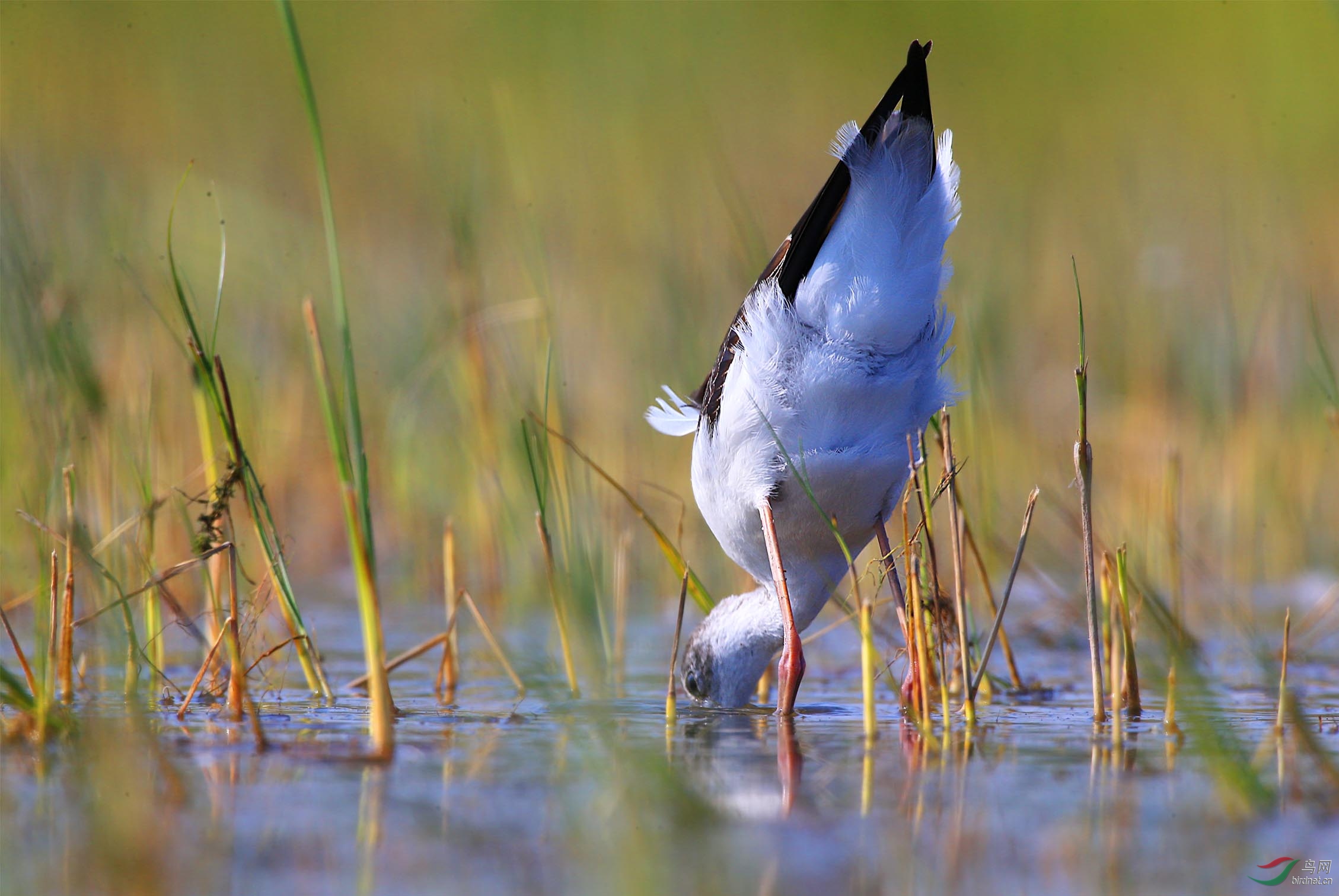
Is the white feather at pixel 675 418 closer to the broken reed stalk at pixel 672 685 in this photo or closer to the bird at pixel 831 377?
the bird at pixel 831 377

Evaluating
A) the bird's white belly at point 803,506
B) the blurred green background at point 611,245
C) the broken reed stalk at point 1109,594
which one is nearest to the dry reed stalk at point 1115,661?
the broken reed stalk at point 1109,594

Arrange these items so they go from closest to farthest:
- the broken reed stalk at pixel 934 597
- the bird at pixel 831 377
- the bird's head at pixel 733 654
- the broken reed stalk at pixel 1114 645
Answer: the broken reed stalk at pixel 1114 645
the broken reed stalk at pixel 934 597
the bird at pixel 831 377
the bird's head at pixel 733 654

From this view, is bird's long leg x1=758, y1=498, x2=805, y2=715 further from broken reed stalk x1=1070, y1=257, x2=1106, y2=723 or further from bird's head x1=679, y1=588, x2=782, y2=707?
broken reed stalk x1=1070, y1=257, x2=1106, y2=723

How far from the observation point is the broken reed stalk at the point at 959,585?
3.39 m

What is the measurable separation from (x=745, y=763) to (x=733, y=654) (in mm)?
1238

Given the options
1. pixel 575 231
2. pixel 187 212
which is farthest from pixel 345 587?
pixel 575 231

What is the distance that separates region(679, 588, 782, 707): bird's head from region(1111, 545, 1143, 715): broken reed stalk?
1.08m

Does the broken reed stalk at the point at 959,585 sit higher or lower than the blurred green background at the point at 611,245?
lower

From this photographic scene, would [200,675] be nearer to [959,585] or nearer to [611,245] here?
[959,585]

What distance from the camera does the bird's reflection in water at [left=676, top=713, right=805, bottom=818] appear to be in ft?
8.67

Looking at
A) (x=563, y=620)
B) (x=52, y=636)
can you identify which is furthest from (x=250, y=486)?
(x=563, y=620)

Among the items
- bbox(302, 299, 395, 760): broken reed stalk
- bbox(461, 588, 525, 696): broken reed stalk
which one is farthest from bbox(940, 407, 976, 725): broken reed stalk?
bbox(302, 299, 395, 760): broken reed stalk

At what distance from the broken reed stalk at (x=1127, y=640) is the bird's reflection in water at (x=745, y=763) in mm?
881

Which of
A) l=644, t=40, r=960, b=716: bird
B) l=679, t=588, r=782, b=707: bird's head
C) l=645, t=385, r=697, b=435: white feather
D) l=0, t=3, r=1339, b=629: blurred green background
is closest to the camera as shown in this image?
l=644, t=40, r=960, b=716: bird
